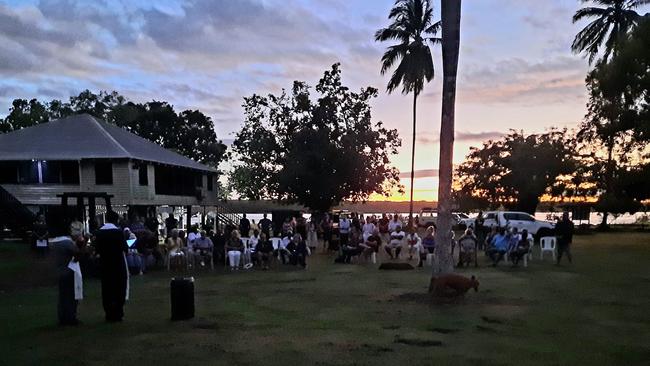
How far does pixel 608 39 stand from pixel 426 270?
20334mm

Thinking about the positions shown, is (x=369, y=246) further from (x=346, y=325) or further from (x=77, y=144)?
(x=77, y=144)

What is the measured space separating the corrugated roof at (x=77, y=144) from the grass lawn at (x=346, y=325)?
16.0 m

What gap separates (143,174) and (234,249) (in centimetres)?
1561

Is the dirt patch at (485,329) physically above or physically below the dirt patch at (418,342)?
below

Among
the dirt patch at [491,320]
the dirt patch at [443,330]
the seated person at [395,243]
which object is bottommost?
the seated person at [395,243]

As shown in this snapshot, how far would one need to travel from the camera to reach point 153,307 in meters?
11.3

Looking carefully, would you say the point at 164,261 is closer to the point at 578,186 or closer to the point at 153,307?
the point at 153,307

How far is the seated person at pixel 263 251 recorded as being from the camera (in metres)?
18.7

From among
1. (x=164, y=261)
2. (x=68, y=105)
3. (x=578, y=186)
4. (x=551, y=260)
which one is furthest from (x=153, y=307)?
(x=68, y=105)

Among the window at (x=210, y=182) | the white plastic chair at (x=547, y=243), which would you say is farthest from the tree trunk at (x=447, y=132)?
the window at (x=210, y=182)

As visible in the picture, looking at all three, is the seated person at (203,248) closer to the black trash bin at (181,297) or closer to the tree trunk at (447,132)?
the tree trunk at (447,132)

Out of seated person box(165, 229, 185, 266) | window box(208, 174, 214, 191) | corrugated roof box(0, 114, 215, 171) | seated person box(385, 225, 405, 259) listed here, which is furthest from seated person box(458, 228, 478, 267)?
window box(208, 174, 214, 191)

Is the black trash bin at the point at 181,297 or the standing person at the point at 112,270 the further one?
the black trash bin at the point at 181,297

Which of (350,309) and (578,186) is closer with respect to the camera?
(350,309)
